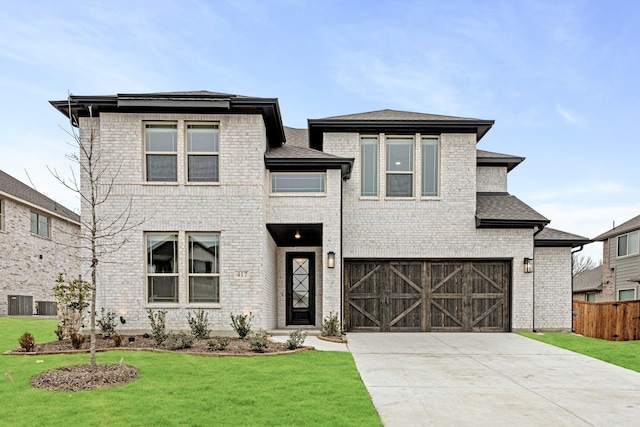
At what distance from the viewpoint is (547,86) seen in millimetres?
30562

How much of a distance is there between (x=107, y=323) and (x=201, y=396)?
5959 millimetres

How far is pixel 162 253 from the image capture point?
10961mm

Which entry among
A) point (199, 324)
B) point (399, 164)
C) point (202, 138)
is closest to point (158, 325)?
point (199, 324)

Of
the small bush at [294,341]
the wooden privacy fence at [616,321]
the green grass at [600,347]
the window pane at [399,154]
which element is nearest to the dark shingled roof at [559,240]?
the wooden privacy fence at [616,321]

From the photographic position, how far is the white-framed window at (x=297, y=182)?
11812mm

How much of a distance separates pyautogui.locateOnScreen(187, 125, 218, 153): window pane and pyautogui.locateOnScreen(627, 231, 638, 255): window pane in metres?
22.2

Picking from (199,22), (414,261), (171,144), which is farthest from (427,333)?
(199,22)

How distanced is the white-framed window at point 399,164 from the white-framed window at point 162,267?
671cm

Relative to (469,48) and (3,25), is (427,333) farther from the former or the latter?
(3,25)

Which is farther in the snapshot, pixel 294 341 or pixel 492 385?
pixel 294 341

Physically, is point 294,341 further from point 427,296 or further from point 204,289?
point 427,296

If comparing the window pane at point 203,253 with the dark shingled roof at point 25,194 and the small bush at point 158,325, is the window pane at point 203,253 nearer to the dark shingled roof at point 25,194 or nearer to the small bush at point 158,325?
the small bush at point 158,325

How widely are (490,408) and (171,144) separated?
9.45 meters

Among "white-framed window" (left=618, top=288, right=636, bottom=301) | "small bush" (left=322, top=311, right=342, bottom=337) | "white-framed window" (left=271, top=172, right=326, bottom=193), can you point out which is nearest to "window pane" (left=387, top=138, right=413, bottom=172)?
"white-framed window" (left=271, top=172, right=326, bottom=193)
